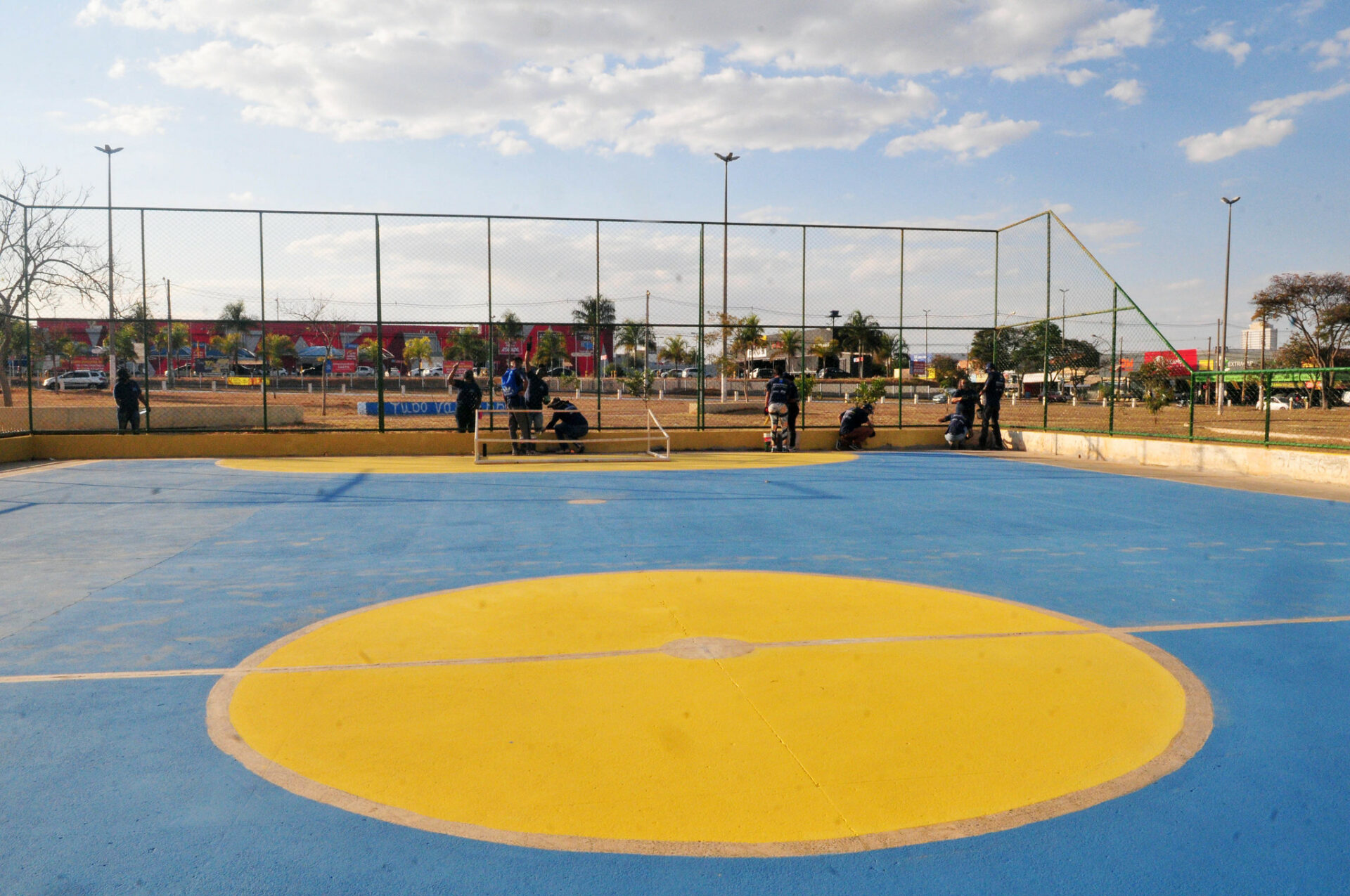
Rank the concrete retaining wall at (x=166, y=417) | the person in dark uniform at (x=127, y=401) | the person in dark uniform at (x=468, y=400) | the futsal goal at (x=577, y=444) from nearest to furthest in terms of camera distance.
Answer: the futsal goal at (x=577, y=444) → the person in dark uniform at (x=127, y=401) → the person in dark uniform at (x=468, y=400) → the concrete retaining wall at (x=166, y=417)

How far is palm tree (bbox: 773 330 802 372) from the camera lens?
210ft

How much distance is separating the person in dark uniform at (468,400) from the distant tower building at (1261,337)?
154 feet

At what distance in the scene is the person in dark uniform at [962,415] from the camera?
63.3 ft

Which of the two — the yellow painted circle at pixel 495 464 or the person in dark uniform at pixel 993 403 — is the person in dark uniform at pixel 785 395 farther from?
the person in dark uniform at pixel 993 403

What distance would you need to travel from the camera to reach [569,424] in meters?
17.4

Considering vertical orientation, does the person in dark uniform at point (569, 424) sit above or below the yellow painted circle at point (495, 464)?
above

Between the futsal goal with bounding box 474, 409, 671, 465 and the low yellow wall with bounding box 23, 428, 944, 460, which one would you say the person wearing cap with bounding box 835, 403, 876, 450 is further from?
the futsal goal with bounding box 474, 409, 671, 465

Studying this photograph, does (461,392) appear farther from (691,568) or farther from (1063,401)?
(1063,401)

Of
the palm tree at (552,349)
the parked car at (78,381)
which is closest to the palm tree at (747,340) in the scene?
the palm tree at (552,349)

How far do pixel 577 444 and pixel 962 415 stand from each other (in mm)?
8371

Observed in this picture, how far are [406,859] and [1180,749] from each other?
2986 mm

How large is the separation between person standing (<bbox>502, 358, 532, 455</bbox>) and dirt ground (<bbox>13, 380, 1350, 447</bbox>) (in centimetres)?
163

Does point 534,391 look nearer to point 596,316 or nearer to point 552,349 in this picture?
point 596,316

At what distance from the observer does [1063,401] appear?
3450 centimetres
